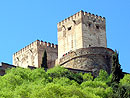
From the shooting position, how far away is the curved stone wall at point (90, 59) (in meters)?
54.9

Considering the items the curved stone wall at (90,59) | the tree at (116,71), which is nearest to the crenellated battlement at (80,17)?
the curved stone wall at (90,59)

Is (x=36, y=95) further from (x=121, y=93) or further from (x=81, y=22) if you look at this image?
(x=81, y=22)

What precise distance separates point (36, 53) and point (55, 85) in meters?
31.9

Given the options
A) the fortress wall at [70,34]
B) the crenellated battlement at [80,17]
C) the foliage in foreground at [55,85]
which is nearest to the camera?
the foliage in foreground at [55,85]

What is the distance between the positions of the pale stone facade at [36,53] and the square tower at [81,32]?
17.4ft

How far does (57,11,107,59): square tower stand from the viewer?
58562 millimetres

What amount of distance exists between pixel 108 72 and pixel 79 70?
4.31m

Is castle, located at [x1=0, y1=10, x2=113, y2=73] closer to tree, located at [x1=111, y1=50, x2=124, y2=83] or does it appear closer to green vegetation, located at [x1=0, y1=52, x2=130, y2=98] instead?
green vegetation, located at [x1=0, y1=52, x2=130, y2=98]

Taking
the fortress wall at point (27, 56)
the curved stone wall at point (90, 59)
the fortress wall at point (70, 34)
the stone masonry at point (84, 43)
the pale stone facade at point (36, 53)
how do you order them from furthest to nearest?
the fortress wall at point (27, 56) < the pale stone facade at point (36, 53) < the fortress wall at point (70, 34) < the stone masonry at point (84, 43) < the curved stone wall at point (90, 59)

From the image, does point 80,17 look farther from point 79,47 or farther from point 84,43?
point 79,47

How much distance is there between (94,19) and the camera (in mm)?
61188

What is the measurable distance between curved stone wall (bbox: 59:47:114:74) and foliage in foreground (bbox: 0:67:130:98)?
270cm

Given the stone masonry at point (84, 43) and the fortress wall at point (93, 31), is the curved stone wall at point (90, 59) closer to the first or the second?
the stone masonry at point (84, 43)

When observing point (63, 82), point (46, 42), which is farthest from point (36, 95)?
point (46, 42)
